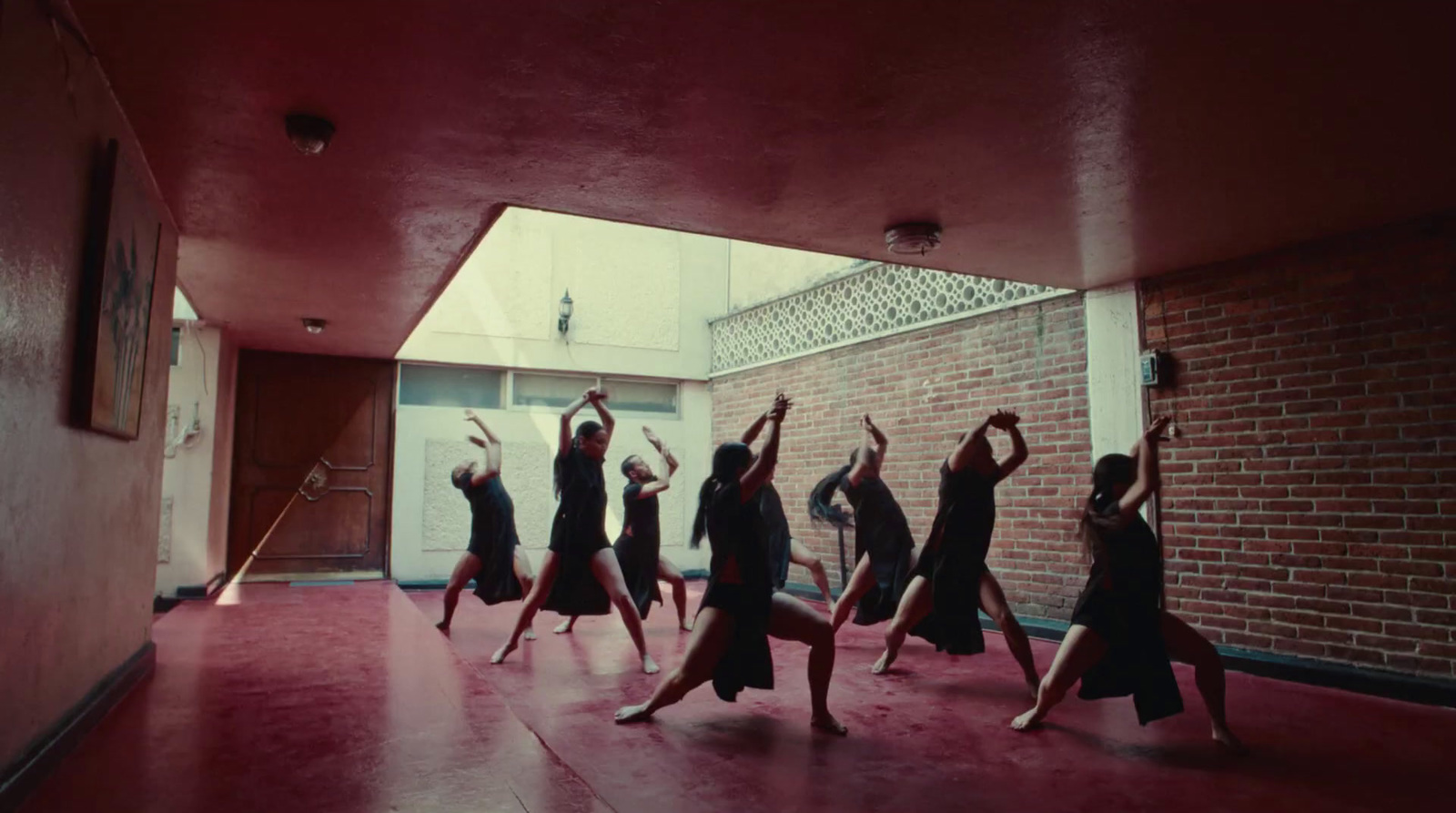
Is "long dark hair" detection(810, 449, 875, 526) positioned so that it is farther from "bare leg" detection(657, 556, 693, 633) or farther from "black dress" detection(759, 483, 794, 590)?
"bare leg" detection(657, 556, 693, 633)

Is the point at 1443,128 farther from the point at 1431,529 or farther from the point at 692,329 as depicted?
the point at 692,329

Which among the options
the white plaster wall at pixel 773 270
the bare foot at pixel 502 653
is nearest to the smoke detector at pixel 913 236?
the bare foot at pixel 502 653

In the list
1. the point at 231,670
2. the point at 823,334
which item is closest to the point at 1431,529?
the point at 823,334

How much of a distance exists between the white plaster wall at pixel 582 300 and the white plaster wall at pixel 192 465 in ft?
6.75

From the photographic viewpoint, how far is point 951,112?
11.3 feet

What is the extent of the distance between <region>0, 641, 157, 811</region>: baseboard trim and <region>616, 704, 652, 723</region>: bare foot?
2.02 meters

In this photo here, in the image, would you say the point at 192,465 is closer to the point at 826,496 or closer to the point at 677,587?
the point at 677,587

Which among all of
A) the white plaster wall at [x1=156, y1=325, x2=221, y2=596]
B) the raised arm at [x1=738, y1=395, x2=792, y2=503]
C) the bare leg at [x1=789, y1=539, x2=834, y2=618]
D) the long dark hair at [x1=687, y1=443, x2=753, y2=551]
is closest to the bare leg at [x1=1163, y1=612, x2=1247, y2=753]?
the raised arm at [x1=738, y1=395, x2=792, y2=503]

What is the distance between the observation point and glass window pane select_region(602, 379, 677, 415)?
1087cm

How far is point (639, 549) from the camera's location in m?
6.10

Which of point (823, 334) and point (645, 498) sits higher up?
point (823, 334)

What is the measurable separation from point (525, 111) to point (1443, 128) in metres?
3.71

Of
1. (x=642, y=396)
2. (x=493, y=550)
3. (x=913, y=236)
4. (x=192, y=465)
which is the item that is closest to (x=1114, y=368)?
(x=913, y=236)

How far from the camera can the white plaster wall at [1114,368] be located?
594cm
